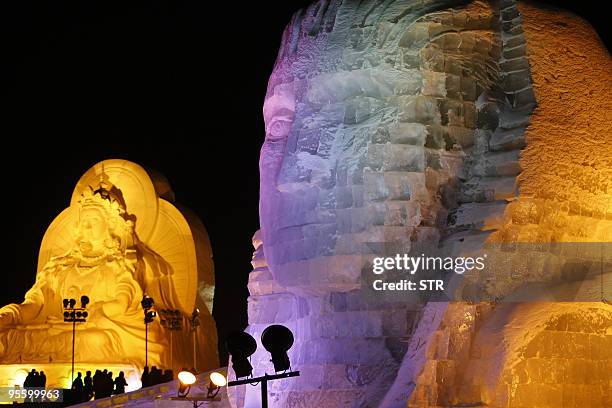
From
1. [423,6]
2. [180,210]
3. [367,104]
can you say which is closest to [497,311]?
[367,104]

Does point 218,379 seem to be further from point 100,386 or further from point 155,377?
point 155,377

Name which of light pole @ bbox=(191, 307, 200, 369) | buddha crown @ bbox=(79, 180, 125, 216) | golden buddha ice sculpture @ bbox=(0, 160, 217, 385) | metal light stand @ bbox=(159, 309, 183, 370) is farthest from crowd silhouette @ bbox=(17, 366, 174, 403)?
buddha crown @ bbox=(79, 180, 125, 216)

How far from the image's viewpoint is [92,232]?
2459 centimetres

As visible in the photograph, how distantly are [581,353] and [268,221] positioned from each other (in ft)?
8.40

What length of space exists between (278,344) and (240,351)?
1.20 feet

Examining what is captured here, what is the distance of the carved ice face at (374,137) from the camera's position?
24.7ft

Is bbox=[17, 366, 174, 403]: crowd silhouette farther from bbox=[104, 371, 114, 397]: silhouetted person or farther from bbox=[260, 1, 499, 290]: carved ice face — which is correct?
bbox=[260, 1, 499, 290]: carved ice face

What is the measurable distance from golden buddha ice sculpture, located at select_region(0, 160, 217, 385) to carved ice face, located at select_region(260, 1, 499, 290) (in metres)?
15.8

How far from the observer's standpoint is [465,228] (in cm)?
746

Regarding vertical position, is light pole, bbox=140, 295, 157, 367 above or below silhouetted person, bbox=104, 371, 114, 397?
above

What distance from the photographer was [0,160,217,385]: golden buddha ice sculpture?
23.0 metres

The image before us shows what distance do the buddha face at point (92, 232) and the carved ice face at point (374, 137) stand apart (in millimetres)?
17115

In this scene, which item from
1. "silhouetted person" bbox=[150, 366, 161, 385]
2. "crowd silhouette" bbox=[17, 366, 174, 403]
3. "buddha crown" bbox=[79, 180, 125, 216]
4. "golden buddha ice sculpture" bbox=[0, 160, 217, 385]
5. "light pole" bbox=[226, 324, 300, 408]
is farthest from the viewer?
"buddha crown" bbox=[79, 180, 125, 216]

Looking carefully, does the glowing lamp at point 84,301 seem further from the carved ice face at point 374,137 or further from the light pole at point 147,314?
the carved ice face at point 374,137
